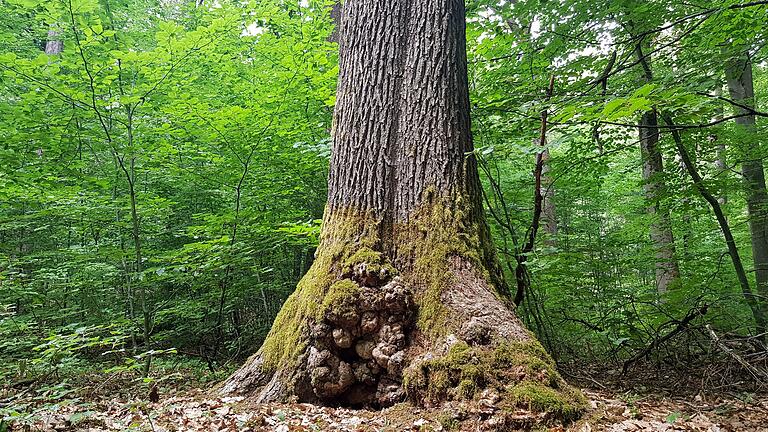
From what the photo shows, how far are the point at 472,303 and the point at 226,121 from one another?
3713 millimetres

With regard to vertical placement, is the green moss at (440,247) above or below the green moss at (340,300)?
above

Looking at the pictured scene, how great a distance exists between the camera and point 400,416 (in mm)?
2377

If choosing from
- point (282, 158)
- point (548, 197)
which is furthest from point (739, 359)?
point (282, 158)

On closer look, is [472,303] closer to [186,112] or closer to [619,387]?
[619,387]

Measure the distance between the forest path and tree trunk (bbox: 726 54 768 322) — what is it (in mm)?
2987

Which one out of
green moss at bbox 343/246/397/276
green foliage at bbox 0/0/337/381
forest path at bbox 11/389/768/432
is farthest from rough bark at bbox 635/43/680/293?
green foliage at bbox 0/0/337/381

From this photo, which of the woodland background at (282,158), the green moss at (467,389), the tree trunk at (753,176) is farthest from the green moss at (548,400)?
the tree trunk at (753,176)

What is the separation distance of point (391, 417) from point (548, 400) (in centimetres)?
83

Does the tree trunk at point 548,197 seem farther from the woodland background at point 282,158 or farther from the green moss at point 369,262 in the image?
the green moss at point 369,262

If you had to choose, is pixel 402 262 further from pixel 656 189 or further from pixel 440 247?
pixel 656 189

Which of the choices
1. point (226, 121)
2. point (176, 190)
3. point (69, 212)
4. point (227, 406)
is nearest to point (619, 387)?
point (227, 406)

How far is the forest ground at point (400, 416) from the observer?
2182 mm

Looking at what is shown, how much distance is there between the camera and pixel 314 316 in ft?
9.14

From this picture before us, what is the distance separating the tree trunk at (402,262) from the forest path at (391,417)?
4.7 inches
